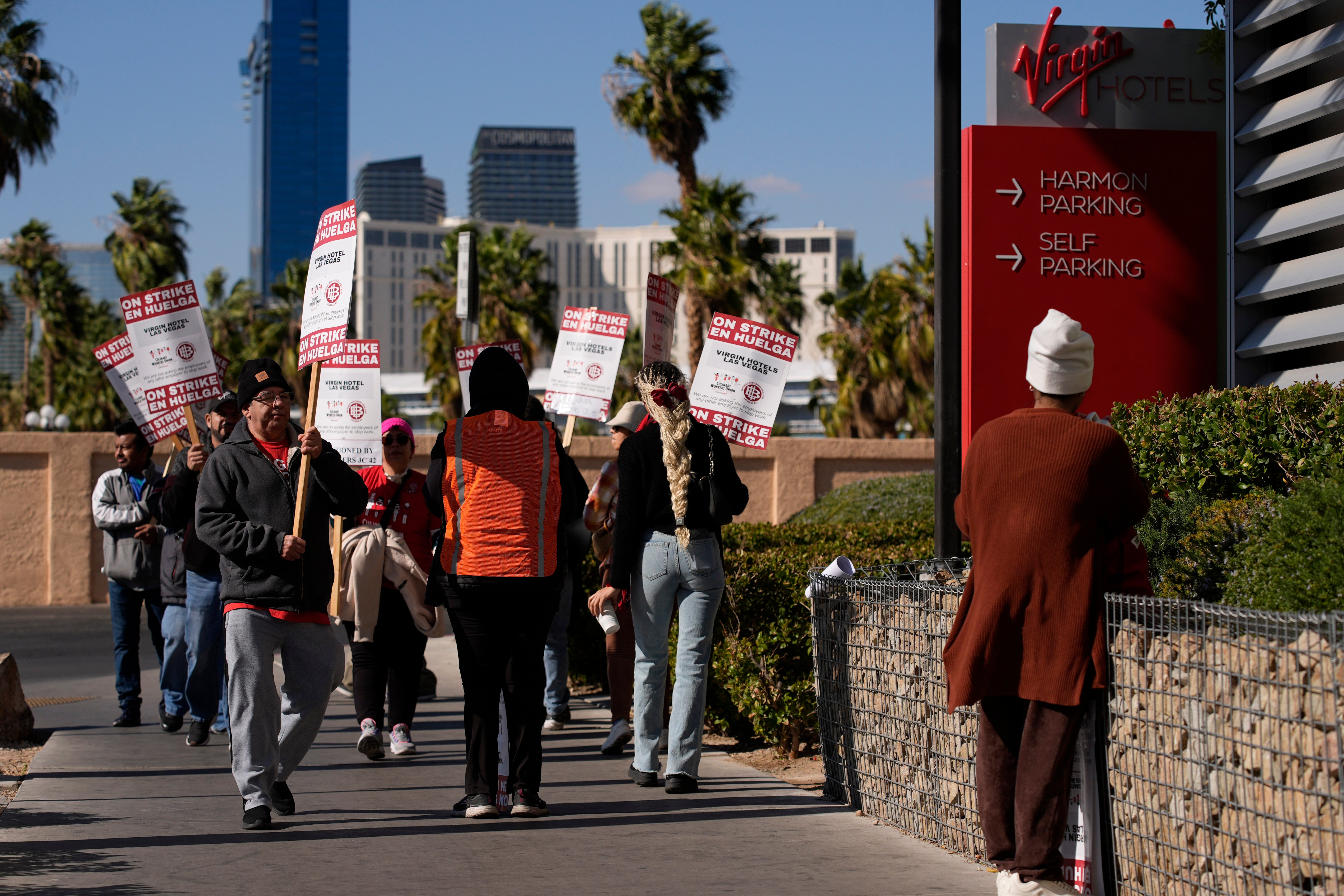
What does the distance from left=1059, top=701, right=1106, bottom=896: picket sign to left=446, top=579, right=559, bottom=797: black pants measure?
2374 mm

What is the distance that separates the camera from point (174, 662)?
27.5 feet

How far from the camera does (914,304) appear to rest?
4103cm

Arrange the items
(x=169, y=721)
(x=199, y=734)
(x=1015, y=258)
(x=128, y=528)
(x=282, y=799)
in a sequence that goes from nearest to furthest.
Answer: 1. (x=282, y=799)
2. (x=1015, y=258)
3. (x=199, y=734)
4. (x=169, y=721)
5. (x=128, y=528)

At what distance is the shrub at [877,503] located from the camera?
44.0 feet

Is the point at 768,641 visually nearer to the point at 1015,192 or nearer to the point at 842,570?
the point at 842,570

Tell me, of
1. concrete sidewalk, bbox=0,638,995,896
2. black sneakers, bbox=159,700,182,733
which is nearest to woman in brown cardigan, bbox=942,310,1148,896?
concrete sidewalk, bbox=0,638,995,896

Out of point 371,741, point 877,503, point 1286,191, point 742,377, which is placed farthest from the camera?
point 877,503

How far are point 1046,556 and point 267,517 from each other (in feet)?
11.1

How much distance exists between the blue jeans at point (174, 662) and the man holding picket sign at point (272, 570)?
7.57 feet

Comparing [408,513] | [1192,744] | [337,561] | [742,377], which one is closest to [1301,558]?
[1192,744]

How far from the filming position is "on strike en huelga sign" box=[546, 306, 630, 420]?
9.36 metres

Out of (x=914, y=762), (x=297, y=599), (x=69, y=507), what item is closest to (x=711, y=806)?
(x=914, y=762)

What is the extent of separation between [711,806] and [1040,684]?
2.40m

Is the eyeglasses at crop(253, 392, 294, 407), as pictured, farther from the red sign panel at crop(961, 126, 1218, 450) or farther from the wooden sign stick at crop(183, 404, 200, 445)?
the red sign panel at crop(961, 126, 1218, 450)
